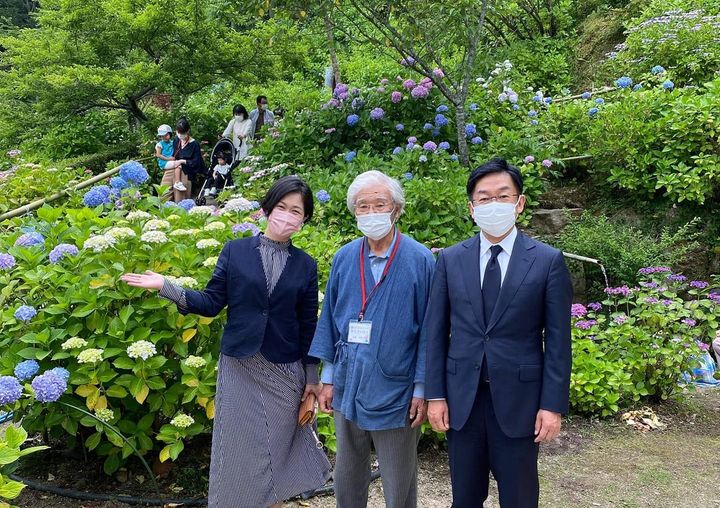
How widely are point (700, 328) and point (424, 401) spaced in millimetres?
2958

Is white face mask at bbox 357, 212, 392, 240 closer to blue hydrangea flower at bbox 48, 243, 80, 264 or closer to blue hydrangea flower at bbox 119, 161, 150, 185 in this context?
blue hydrangea flower at bbox 48, 243, 80, 264

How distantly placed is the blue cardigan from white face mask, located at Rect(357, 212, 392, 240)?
0.10m

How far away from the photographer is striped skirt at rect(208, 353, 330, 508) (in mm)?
2576

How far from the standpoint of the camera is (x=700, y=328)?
14.4 feet

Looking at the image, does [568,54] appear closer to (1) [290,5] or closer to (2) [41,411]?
(1) [290,5]

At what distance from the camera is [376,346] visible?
2.33m

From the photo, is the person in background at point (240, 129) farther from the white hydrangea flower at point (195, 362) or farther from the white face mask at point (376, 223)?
the white face mask at point (376, 223)

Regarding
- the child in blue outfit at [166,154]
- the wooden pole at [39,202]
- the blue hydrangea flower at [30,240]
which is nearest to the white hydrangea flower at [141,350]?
the blue hydrangea flower at [30,240]

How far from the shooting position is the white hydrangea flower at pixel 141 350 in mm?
2715

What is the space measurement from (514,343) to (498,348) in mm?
56

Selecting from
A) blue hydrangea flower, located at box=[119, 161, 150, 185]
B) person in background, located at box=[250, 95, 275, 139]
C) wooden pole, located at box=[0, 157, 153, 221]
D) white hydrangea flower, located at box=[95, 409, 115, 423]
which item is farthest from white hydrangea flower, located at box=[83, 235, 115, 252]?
person in background, located at box=[250, 95, 275, 139]

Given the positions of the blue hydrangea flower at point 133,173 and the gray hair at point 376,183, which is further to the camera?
the blue hydrangea flower at point 133,173

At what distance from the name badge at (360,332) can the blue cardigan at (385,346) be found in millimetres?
18

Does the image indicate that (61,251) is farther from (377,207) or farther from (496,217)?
(496,217)
